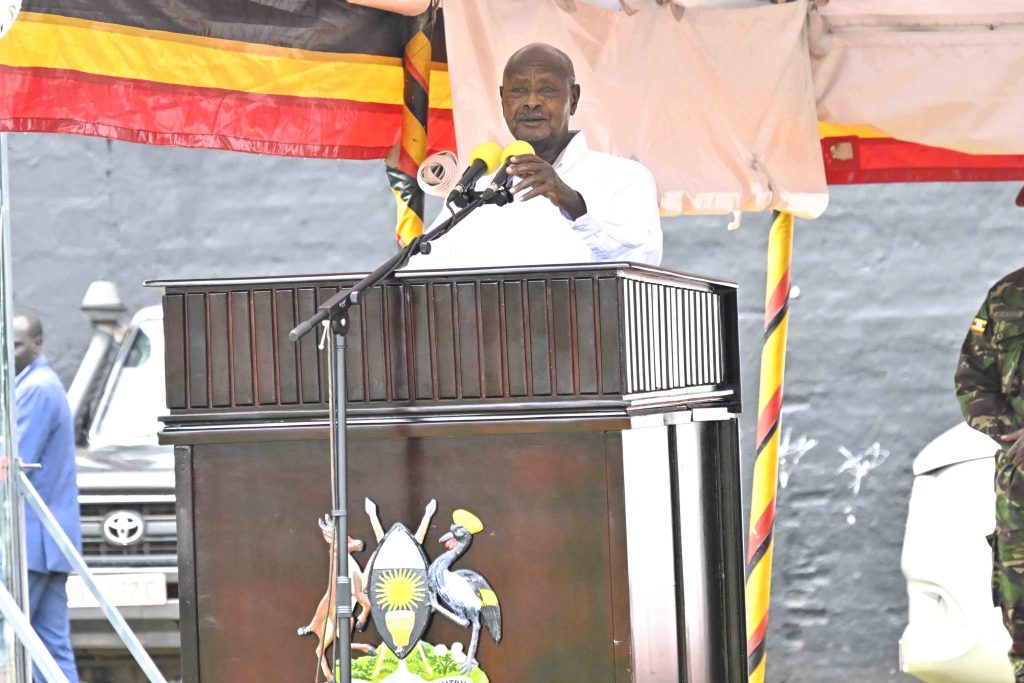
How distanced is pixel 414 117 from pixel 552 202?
1848 millimetres

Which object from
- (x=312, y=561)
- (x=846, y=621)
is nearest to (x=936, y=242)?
(x=846, y=621)

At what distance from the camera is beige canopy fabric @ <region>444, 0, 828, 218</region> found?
502cm

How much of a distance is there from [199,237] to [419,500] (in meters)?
6.67

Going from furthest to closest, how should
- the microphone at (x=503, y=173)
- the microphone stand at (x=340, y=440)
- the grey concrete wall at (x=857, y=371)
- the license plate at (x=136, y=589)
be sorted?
the grey concrete wall at (x=857, y=371) → the license plate at (x=136, y=589) → the microphone at (x=503, y=173) → the microphone stand at (x=340, y=440)

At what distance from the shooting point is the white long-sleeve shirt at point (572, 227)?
9.57ft

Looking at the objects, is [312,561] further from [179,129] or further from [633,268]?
[179,129]

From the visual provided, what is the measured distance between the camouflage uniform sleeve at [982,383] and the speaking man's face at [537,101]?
1675 mm

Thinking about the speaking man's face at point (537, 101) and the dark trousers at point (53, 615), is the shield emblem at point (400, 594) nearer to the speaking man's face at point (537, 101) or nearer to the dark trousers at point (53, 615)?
the speaking man's face at point (537, 101)

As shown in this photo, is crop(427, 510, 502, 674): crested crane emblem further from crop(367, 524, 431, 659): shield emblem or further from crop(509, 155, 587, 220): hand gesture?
crop(509, 155, 587, 220): hand gesture

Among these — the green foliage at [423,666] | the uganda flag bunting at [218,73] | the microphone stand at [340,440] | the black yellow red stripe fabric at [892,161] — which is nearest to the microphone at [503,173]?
the microphone stand at [340,440]

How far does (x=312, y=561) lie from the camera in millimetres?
2605

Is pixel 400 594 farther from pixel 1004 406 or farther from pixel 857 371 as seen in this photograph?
pixel 857 371

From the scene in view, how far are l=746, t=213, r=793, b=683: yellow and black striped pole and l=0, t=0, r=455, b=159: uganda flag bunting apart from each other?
1.63 metres

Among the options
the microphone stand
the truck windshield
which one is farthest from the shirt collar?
the truck windshield
